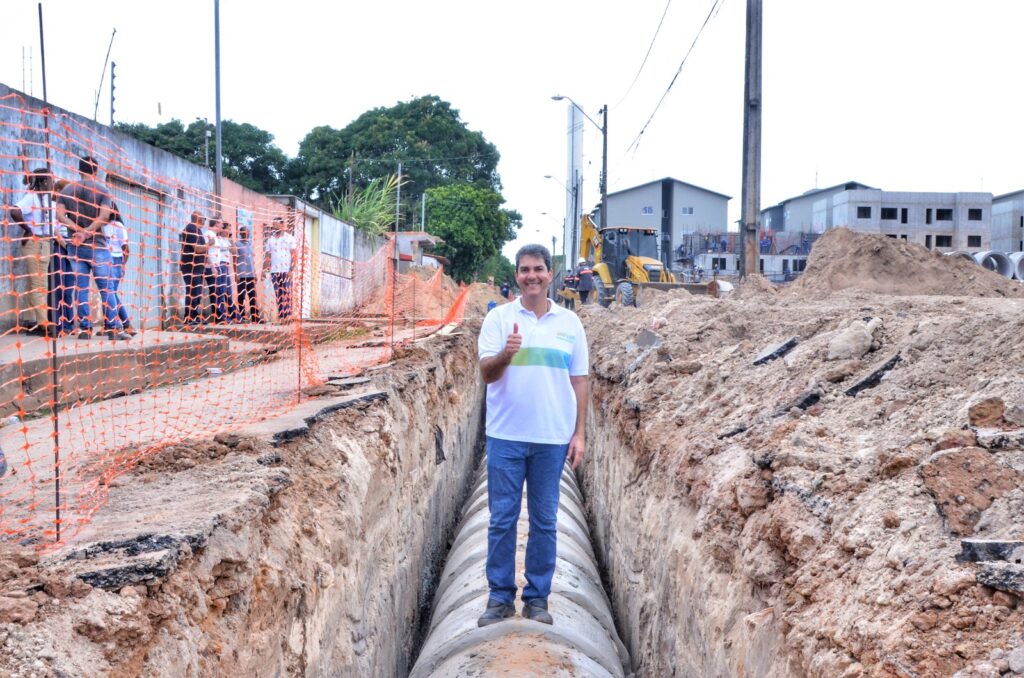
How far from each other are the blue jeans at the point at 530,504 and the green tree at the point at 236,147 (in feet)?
106

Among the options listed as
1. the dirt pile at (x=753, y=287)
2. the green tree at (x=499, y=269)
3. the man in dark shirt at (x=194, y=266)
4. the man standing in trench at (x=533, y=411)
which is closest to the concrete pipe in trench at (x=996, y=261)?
the dirt pile at (x=753, y=287)

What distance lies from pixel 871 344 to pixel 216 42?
1085cm

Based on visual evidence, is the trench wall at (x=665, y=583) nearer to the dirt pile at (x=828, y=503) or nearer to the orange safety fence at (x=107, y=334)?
the dirt pile at (x=828, y=503)

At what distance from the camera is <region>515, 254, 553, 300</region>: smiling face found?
3.78 m

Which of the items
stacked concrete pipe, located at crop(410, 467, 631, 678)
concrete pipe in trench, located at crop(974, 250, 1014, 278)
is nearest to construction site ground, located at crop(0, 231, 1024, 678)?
stacked concrete pipe, located at crop(410, 467, 631, 678)

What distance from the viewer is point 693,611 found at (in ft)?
11.3

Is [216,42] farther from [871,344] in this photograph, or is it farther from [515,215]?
[515,215]

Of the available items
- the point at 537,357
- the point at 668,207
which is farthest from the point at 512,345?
the point at 668,207

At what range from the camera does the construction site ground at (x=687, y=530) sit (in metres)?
2.09

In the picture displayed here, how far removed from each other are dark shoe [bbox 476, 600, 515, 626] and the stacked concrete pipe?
31 millimetres

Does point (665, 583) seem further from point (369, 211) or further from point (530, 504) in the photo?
point (369, 211)

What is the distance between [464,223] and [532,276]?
35.7 m

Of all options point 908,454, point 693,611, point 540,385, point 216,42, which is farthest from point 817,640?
point 216,42

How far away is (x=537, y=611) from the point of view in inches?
155
